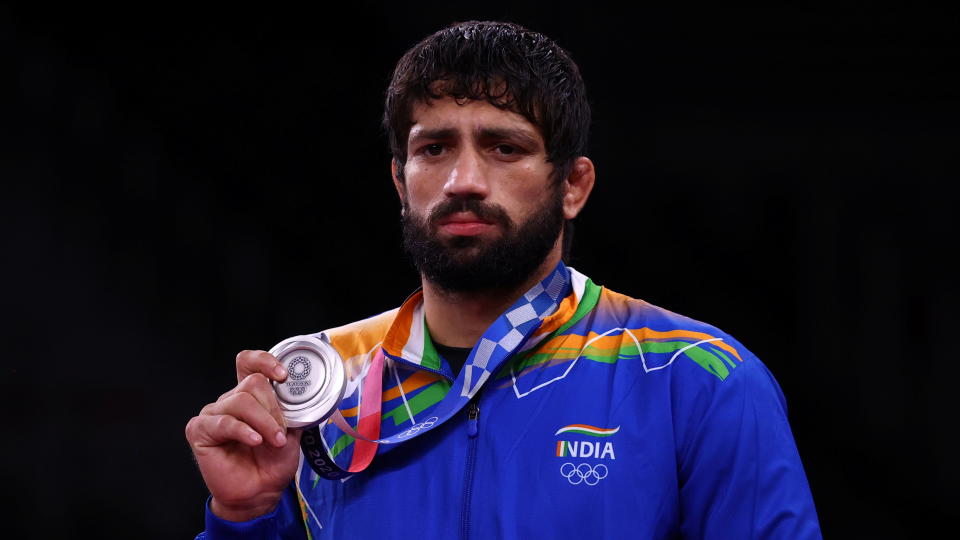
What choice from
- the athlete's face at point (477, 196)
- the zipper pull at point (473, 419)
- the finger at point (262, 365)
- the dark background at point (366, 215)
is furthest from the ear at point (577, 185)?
the dark background at point (366, 215)

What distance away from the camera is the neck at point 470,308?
6.64 ft

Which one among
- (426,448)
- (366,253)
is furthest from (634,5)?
(426,448)

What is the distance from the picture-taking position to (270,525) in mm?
1876

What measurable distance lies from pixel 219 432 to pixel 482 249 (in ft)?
2.01

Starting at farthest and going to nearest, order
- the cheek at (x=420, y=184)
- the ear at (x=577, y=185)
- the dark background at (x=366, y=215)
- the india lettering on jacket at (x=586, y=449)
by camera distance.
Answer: the dark background at (x=366, y=215) < the ear at (x=577, y=185) < the cheek at (x=420, y=184) < the india lettering on jacket at (x=586, y=449)

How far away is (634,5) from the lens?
3.73 m

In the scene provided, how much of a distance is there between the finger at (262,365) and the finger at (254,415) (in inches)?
2.2

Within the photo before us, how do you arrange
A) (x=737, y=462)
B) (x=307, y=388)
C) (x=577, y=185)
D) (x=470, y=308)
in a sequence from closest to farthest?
(x=737, y=462) < (x=307, y=388) < (x=470, y=308) < (x=577, y=185)

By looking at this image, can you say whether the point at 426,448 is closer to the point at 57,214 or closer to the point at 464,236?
the point at 464,236

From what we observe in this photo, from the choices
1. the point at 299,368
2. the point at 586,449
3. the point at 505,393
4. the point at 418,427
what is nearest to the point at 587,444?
the point at 586,449

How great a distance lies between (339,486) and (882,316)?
225 centimetres

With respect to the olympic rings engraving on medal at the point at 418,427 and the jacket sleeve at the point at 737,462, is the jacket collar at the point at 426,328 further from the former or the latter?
the jacket sleeve at the point at 737,462

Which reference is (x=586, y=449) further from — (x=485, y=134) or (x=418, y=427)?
(x=485, y=134)

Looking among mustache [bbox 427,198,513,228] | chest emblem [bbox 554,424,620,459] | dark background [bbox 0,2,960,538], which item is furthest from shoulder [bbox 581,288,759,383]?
dark background [bbox 0,2,960,538]
